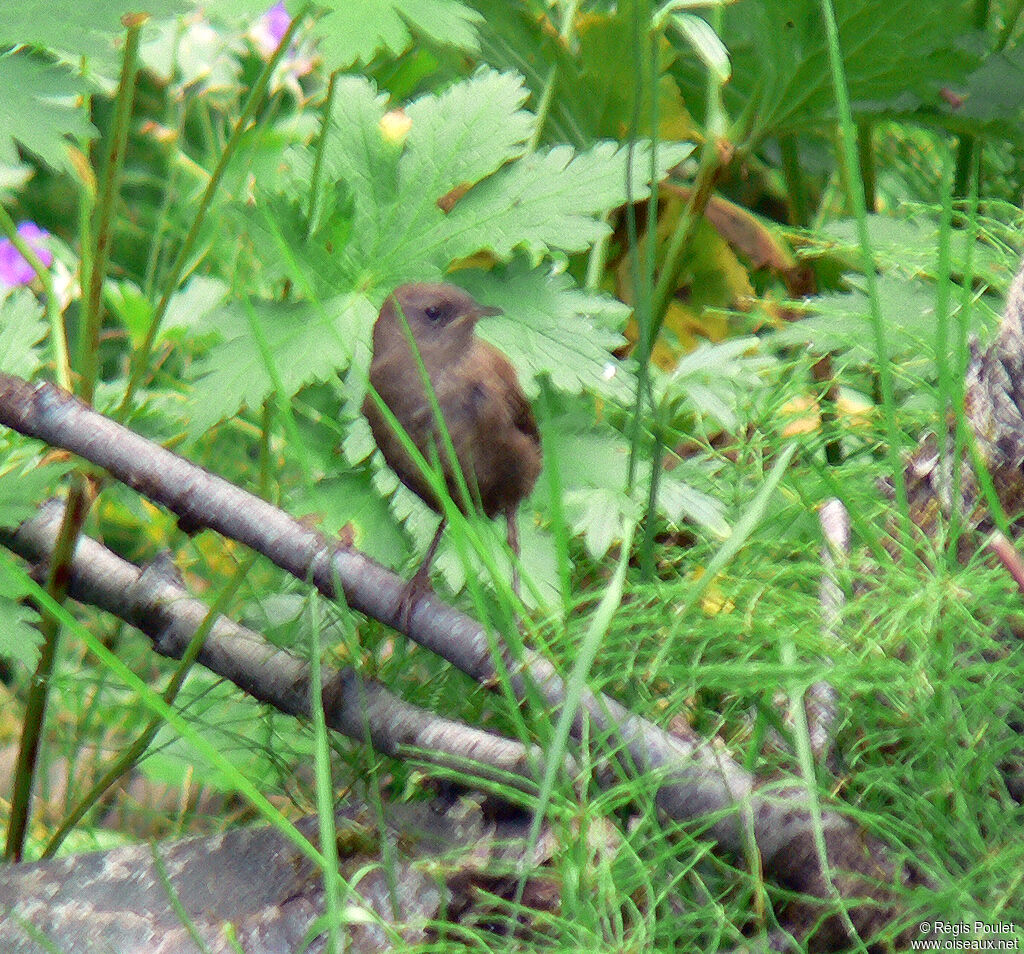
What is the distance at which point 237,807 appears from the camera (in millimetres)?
2723

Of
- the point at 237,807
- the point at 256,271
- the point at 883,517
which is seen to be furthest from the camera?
the point at 256,271

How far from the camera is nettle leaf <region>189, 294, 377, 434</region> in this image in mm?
1989

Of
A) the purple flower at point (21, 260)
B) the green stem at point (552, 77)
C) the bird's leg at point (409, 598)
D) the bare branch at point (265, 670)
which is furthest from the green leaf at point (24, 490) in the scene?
the green stem at point (552, 77)

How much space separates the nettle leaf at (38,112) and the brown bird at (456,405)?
53 cm

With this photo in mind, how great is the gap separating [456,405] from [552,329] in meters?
0.24

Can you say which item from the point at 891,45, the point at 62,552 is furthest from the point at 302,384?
the point at 891,45

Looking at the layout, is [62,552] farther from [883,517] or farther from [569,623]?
[883,517]

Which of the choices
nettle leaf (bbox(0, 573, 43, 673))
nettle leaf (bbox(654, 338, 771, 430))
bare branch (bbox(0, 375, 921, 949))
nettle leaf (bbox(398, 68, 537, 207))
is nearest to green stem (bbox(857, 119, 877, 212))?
nettle leaf (bbox(654, 338, 771, 430))

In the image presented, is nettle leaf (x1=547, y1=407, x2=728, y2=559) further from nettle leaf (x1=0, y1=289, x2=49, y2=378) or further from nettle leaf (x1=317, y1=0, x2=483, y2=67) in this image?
nettle leaf (x1=0, y1=289, x2=49, y2=378)

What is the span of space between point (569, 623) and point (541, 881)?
314mm

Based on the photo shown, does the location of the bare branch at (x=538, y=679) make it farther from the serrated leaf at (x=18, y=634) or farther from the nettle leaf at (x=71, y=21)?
the nettle leaf at (x=71, y=21)

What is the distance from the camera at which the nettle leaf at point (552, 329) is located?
81.7 inches

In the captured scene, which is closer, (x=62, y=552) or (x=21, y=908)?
(x=21, y=908)

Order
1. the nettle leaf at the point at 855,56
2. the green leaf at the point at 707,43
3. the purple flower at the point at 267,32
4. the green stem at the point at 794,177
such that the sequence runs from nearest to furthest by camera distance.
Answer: the green leaf at the point at 707,43 → the nettle leaf at the point at 855,56 → the green stem at the point at 794,177 → the purple flower at the point at 267,32
